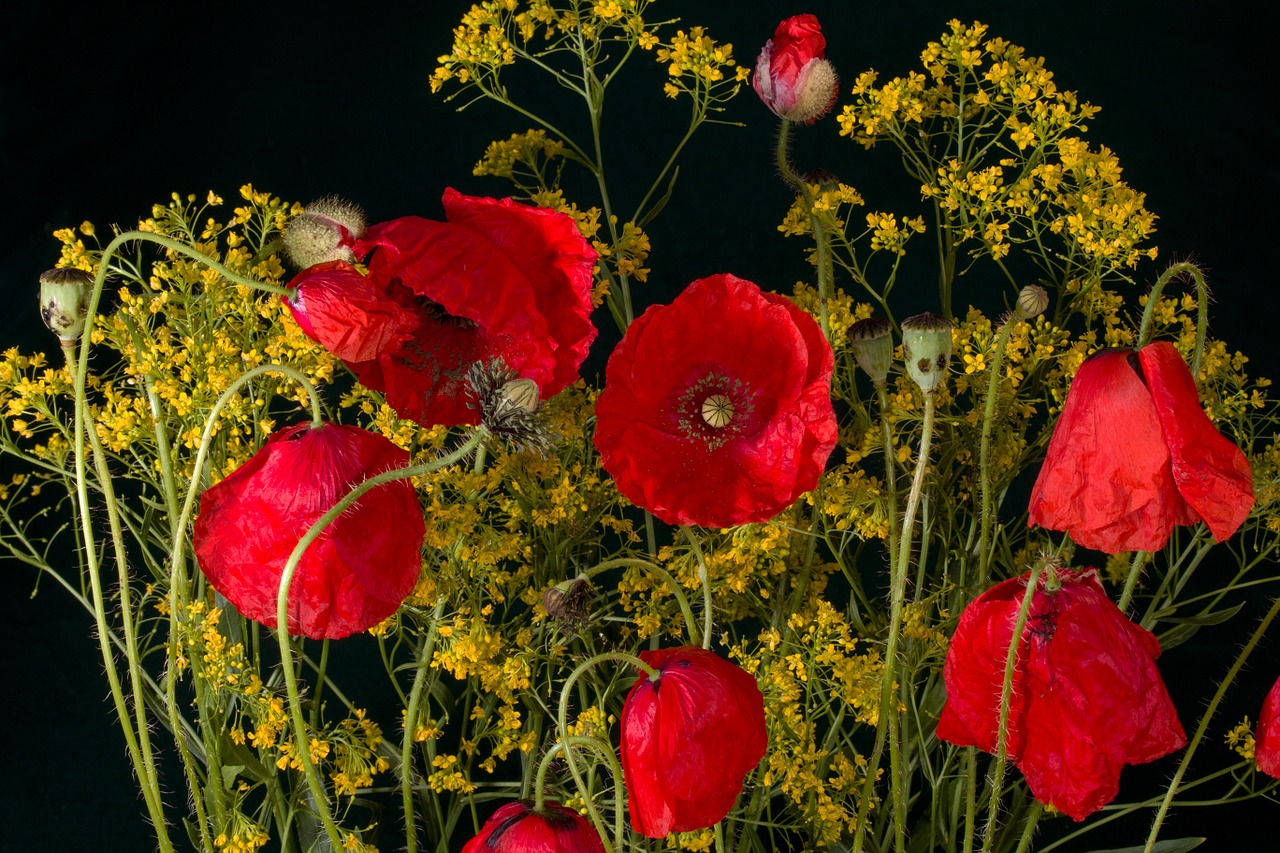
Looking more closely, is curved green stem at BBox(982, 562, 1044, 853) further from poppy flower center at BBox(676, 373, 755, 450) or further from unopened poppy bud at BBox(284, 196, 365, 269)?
unopened poppy bud at BBox(284, 196, 365, 269)

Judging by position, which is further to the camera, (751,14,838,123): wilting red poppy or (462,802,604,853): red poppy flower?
(751,14,838,123): wilting red poppy

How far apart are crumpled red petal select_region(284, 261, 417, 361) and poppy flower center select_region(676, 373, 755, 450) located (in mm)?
166

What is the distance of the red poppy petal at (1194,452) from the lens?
60 cm

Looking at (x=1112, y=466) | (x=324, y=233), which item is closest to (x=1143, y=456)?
(x=1112, y=466)

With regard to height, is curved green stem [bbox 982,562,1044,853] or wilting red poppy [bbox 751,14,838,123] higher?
wilting red poppy [bbox 751,14,838,123]

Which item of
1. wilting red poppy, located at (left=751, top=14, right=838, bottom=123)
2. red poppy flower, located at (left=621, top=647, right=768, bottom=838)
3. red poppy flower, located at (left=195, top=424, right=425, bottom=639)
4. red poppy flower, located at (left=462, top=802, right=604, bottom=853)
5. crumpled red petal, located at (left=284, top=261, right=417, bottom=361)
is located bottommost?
red poppy flower, located at (left=462, top=802, right=604, bottom=853)

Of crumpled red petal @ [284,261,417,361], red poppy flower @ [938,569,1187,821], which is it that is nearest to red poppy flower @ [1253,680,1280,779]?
red poppy flower @ [938,569,1187,821]

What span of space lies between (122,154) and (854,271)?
1.92 ft

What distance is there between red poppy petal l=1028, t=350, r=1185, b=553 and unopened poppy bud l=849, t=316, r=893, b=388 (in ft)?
0.28

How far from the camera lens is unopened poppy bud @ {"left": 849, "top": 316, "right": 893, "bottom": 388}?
670mm

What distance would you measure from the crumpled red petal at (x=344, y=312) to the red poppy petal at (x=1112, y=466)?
286 mm

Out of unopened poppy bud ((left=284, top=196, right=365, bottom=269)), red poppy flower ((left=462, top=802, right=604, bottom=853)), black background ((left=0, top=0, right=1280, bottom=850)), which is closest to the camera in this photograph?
red poppy flower ((left=462, top=802, right=604, bottom=853))

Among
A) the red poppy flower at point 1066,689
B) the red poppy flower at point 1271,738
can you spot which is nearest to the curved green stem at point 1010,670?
the red poppy flower at point 1066,689

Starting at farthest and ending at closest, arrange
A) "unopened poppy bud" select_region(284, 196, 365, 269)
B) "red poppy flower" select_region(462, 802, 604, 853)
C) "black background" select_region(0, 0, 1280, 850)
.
Result: "black background" select_region(0, 0, 1280, 850) → "unopened poppy bud" select_region(284, 196, 365, 269) → "red poppy flower" select_region(462, 802, 604, 853)
